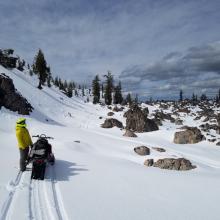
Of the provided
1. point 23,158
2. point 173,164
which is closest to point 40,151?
point 23,158

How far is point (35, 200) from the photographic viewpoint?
743cm

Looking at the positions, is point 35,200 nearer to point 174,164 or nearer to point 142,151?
point 174,164

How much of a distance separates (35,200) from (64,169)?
4.40 m

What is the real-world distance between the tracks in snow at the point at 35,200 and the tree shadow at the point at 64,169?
475mm

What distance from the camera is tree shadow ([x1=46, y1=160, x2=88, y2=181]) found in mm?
10410

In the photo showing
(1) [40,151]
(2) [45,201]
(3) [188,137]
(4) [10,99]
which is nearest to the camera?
(2) [45,201]

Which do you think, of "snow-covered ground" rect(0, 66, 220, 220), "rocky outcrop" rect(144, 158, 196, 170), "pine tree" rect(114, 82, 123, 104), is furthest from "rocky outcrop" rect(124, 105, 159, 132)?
"pine tree" rect(114, 82, 123, 104)

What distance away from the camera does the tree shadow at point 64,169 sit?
410 inches

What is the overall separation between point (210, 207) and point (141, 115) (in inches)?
1198

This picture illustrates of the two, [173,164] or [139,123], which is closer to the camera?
[173,164]

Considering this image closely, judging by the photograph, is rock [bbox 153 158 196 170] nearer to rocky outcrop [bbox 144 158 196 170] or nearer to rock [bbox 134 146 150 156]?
rocky outcrop [bbox 144 158 196 170]

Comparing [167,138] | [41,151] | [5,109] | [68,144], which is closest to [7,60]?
[5,109]

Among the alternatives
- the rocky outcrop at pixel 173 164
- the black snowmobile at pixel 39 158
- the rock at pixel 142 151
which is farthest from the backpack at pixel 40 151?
the rock at pixel 142 151

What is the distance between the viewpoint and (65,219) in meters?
6.30
